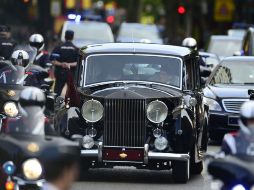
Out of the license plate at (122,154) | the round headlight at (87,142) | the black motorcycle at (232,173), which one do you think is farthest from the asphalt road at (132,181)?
the black motorcycle at (232,173)

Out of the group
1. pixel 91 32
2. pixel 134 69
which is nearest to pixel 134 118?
pixel 134 69

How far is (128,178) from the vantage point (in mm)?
16719

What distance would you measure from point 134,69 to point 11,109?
181 centimetres

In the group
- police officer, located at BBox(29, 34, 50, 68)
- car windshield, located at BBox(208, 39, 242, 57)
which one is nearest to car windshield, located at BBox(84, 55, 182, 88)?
police officer, located at BBox(29, 34, 50, 68)

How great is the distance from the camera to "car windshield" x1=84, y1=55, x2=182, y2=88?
16672 millimetres

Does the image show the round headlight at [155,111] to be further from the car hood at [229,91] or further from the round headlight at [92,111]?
the car hood at [229,91]

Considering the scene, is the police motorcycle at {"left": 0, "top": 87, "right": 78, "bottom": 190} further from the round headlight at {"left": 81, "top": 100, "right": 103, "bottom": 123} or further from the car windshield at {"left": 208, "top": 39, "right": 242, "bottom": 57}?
the car windshield at {"left": 208, "top": 39, "right": 242, "bottom": 57}

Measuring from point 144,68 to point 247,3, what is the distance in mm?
50893

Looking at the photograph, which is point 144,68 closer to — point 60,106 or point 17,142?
point 60,106

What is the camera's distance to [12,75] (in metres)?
17.7

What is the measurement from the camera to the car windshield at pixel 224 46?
119 ft

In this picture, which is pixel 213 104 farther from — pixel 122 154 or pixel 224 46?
pixel 224 46

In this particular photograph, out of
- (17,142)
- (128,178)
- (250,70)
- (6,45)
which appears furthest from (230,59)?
(17,142)

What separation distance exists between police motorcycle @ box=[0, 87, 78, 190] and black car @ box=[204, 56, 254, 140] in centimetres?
1054
